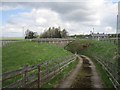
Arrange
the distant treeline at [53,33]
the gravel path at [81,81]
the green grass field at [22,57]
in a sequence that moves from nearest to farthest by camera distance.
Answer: the gravel path at [81,81], the green grass field at [22,57], the distant treeline at [53,33]

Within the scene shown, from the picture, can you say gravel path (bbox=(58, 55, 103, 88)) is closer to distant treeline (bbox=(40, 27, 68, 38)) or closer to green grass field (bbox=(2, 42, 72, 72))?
green grass field (bbox=(2, 42, 72, 72))

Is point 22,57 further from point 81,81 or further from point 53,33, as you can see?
point 53,33

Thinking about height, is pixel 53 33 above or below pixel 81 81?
above

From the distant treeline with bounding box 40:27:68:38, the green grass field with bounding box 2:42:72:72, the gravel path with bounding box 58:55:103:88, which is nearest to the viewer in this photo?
the gravel path with bounding box 58:55:103:88

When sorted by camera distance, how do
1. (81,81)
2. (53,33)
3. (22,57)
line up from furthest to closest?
1. (53,33)
2. (22,57)
3. (81,81)

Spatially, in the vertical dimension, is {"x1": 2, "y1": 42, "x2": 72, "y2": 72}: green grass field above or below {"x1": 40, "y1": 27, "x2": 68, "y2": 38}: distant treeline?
below

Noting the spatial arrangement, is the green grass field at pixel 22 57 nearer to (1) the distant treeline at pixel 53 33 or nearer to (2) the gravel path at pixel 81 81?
(2) the gravel path at pixel 81 81

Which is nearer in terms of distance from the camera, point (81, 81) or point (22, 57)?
point (81, 81)

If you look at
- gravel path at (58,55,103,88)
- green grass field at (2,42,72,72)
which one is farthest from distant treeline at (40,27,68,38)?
gravel path at (58,55,103,88)

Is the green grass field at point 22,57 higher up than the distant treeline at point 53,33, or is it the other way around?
the distant treeline at point 53,33

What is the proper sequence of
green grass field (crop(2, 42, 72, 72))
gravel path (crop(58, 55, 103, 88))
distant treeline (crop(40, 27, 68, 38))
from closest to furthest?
gravel path (crop(58, 55, 103, 88)) → green grass field (crop(2, 42, 72, 72)) → distant treeline (crop(40, 27, 68, 38))

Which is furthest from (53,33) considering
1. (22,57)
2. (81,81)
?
(81,81)

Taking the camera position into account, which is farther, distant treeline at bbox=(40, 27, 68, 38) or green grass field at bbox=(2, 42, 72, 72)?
distant treeline at bbox=(40, 27, 68, 38)

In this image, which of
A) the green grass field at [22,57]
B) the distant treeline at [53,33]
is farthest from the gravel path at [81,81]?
the distant treeline at [53,33]
